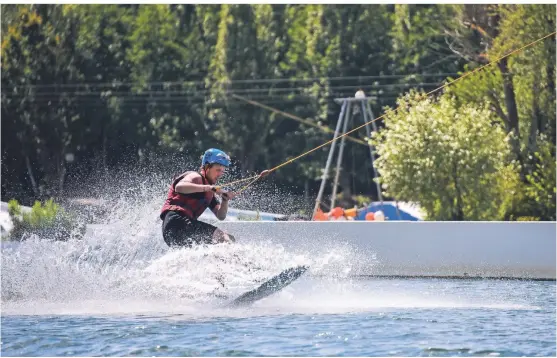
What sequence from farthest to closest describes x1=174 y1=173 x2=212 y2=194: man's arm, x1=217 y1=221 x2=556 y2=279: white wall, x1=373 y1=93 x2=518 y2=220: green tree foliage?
x1=373 y1=93 x2=518 y2=220: green tree foliage
x1=217 y1=221 x2=556 y2=279: white wall
x1=174 y1=173 x2=212 y2=194: man's arm

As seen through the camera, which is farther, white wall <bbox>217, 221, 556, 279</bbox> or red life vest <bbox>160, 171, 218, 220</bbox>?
white wall <bbox>217, 221, 556, 279</bbox>

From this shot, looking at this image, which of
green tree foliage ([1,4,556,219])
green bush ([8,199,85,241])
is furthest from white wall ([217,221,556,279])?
green tree foliage ([1,4,556,219])

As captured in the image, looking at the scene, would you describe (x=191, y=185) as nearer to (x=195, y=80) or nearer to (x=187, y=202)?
(x=187, y=202)

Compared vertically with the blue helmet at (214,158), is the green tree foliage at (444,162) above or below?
above

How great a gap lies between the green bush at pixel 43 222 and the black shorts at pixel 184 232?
7199 millimetres

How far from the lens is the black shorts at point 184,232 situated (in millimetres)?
12547

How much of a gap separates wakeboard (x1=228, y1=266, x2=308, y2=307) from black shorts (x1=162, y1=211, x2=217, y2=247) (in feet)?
2.36

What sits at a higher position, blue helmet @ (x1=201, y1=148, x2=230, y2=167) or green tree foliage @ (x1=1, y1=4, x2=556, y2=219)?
green tree foliage @ (x1=1, y1=4, x2=556, y2=219)

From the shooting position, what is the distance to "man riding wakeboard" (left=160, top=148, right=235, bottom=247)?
12.5 metres

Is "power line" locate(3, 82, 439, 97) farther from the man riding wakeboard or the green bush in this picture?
the man riding wakeboard

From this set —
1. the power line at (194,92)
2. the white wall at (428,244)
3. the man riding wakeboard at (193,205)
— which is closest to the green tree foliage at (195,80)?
the power line at (194,92)

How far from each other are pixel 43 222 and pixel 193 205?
8.07 metres

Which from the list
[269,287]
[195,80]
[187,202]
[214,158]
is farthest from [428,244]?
[195,80]

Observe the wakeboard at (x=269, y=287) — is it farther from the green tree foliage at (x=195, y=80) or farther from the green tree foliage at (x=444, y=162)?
the green tree foliage at (x=195, y=80)
